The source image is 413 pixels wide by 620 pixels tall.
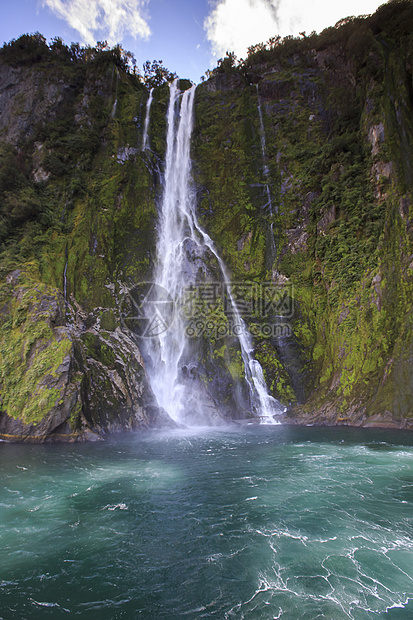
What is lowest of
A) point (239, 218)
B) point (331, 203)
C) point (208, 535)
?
point (208, 535)

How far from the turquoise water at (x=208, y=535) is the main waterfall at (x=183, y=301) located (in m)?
7.39

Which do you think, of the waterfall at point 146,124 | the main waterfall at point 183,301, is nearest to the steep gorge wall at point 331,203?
the main waterfall at point 183,301

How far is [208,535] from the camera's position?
6.24 m

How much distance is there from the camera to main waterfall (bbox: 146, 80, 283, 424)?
61.7ft

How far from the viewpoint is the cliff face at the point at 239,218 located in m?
15.6

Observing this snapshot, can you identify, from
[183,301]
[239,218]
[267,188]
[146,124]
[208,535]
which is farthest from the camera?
[146,124]

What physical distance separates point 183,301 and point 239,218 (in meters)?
7.99

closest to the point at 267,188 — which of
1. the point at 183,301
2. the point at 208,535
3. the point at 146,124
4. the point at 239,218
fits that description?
the point at 239,218

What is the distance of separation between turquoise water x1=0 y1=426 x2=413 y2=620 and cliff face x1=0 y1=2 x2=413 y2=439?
194 inches

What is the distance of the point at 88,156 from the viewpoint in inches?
948

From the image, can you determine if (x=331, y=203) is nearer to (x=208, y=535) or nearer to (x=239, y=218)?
(x=239, y=218)

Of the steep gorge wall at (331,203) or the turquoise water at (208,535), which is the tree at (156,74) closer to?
the steep gorge wall at (331,203)

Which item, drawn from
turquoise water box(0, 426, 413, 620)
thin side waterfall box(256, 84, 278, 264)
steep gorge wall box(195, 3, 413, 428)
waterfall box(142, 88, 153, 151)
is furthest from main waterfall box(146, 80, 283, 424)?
turquoise water box(0, 426, 413, 620)

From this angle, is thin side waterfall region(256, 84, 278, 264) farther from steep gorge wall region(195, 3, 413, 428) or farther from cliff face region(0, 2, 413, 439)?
steep gorge wall region(195, 3, 413, 428)
